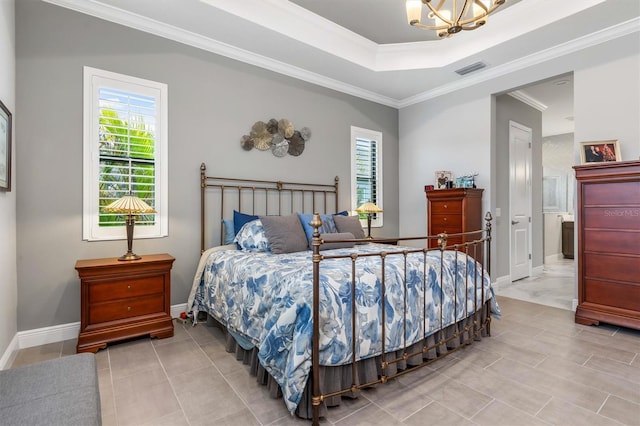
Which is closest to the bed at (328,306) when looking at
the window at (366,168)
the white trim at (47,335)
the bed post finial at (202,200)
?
the bed post finial at (202,200)

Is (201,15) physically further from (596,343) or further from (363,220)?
(596,343)

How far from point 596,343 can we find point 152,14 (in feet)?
16.2

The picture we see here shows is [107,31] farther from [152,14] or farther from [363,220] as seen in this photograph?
[363,220]

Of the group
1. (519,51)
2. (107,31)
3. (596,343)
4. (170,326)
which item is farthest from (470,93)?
(170,326)

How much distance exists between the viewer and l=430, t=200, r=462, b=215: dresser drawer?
4223mm

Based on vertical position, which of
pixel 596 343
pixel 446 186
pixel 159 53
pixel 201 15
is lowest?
pixel 596 343

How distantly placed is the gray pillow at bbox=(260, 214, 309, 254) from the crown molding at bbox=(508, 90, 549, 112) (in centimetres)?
403

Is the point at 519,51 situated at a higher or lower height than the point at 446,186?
higher

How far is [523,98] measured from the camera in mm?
5117

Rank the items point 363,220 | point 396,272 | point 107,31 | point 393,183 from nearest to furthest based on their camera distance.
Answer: point 396,272
point 107,31
point 363,220
point 393,183

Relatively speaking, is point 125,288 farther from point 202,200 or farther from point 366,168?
point 366,168

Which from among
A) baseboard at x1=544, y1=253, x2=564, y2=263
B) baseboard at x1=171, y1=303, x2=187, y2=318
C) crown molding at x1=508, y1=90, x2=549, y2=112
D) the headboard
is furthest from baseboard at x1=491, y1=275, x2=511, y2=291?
baseboard at x1=171, y1=303, x2=187, y2=318

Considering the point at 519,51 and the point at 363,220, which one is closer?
the point at 519,51

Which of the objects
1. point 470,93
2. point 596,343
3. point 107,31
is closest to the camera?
point 596,343
